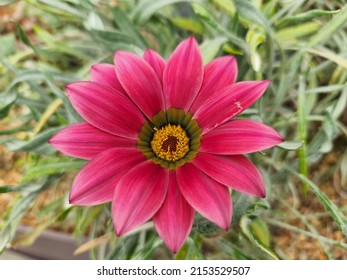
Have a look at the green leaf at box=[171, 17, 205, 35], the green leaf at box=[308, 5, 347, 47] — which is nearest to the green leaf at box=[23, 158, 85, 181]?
the green leaf at box=[171, 17, 205, 35]

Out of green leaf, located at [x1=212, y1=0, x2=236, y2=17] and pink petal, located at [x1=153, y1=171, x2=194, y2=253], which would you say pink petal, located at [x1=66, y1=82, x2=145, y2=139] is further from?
green leaf, located at [x1=212, y1=0, x2=236, y2=17]

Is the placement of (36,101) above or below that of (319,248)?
above

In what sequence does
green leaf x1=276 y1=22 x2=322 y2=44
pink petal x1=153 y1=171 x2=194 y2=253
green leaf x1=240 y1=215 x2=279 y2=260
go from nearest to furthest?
pink petal x1=153 y1=171 x2=194 y2=253 < green leaf x1=240 y1=215 x2=279 y2=260 < green leaf x1=276 y1=22 x2=322 y2=44

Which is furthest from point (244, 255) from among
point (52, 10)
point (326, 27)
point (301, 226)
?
point (52, 10)

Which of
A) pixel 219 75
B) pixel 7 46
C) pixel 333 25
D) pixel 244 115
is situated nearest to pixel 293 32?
pixel 333 25

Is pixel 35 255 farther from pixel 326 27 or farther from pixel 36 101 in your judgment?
pixel 326 27

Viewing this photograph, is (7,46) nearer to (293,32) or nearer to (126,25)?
(126,25)

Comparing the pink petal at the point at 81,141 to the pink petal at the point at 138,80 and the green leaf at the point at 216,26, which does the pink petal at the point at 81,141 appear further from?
the green leaf at the point at 216,26
